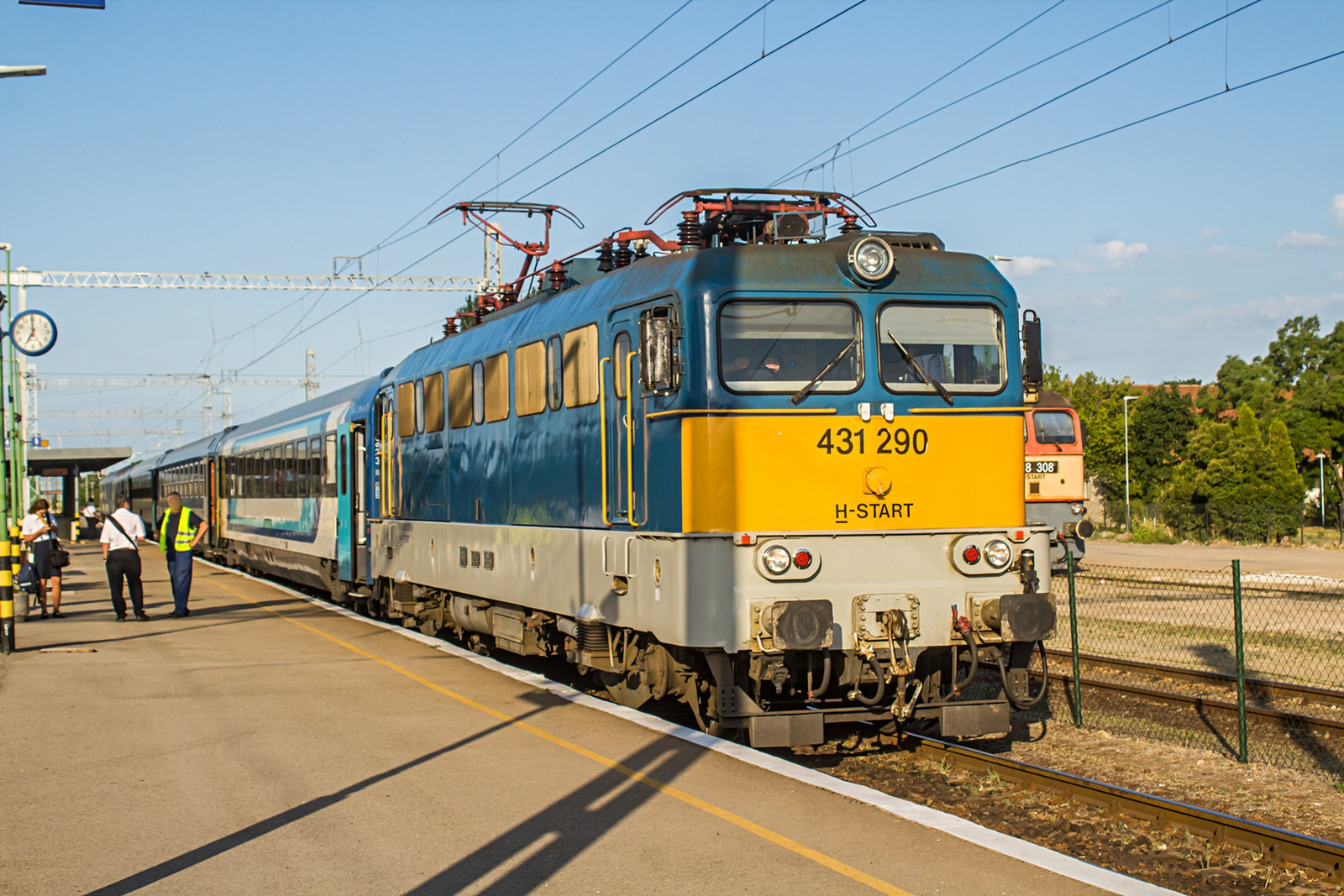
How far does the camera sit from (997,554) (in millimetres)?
9203

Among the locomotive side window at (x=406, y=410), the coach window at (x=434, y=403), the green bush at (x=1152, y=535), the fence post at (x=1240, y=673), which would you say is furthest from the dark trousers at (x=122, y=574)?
the green bush at (x=1152, y=535)

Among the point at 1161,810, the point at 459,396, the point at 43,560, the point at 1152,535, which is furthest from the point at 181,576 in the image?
the point at 1152,535

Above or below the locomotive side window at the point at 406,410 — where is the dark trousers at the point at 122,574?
below

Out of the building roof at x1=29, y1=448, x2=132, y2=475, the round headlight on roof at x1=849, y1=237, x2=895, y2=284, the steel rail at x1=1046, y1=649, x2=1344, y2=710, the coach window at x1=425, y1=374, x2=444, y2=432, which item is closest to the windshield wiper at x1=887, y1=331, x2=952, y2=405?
the round headlight on roof at x1=849, y1=237, x2=895, y2=284

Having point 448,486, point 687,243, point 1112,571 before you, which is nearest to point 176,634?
point 448,486

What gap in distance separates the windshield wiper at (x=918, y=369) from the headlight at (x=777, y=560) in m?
1.64

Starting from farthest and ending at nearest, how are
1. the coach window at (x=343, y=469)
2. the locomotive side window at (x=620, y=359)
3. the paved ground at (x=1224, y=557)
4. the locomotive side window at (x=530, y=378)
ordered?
the paved ground at (x=1224, y=557)
the coach window at (x=343, y=469)
the locomotive side window at (x=530, y=378)
the locomotive side window at (x=620, y=359)

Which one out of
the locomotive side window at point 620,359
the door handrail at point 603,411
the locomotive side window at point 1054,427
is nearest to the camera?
the locomotive side window at point 620,359

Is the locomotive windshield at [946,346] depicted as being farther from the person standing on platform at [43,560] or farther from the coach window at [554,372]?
the person standing on platform at [43,560]

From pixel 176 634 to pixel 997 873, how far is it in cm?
1287

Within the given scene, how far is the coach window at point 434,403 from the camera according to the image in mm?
14977

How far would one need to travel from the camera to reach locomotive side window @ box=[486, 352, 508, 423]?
1270 centimetres

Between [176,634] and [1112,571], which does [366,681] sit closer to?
[176,634]

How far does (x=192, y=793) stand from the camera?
788 cm
